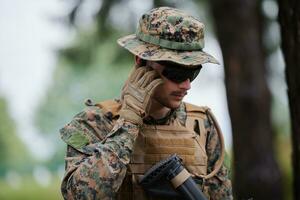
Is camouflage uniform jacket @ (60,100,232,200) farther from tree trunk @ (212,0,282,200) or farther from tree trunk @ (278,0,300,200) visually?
tree trunk @ (212,0,282,200)

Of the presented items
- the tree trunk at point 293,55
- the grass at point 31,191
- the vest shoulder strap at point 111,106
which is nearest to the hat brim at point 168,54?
the vest shoulder strap at point 111,106

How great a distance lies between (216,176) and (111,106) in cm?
57

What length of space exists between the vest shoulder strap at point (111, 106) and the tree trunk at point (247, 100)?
26.1 feet

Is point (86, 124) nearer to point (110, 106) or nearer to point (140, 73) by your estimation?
point (110, 106)

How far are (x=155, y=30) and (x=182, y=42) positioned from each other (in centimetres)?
12

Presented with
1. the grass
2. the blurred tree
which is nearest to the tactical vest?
the grass

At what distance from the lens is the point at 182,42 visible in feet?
12.9

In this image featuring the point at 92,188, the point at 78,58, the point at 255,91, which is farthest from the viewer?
the point at 78,58

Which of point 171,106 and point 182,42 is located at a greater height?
point 182,42

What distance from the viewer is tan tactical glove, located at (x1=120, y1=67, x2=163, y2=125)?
3.89m

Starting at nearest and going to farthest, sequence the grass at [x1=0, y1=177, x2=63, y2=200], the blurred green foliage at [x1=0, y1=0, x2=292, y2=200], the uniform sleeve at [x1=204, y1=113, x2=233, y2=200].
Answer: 1. the uniform sleeve at [x1=204, y1=113, x2=233, y2=200]
2. the blurred green foliage at [x1=0, y1=0, x2=292, y2=200]
3. the grass at [x1=0, y1=177, x2=63, y2=200]

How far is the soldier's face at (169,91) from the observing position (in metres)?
3.87

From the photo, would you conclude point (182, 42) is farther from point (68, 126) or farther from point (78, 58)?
point (78, 58)

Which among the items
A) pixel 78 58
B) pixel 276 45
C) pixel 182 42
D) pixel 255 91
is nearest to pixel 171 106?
pixel 182 42
